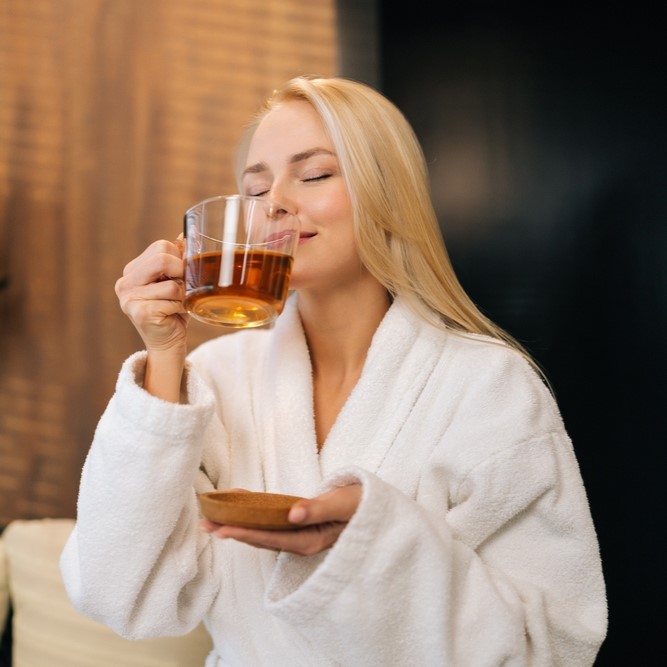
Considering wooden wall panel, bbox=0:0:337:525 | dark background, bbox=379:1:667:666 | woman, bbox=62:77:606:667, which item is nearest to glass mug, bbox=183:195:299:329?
woman, bbox=62:77:606:667

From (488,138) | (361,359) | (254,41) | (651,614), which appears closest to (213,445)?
(361,359)

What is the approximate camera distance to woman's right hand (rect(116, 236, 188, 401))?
38.8 inches

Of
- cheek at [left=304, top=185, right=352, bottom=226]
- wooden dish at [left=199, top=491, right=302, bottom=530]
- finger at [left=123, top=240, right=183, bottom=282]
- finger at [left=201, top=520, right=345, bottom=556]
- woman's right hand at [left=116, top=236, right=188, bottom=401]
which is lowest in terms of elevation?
finger at [left=201, top=520, right=345, bottom=556]

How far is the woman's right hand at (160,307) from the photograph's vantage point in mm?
984

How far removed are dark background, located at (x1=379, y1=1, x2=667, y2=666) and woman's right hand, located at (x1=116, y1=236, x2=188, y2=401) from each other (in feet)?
2.72

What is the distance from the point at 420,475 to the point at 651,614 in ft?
1.91

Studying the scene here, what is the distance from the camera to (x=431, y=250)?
1240mm

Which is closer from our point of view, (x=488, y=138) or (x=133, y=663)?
(x=133, y=663)

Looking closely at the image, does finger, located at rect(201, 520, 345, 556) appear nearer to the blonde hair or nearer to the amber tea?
the amber tea

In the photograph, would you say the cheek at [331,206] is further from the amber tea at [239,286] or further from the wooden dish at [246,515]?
the wooden dish at [246,515]

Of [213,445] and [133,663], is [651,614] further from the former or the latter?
[133,663]

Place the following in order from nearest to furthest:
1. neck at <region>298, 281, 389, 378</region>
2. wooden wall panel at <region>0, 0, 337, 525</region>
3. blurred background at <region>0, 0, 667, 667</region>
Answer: neck at <region>298, 281, 389, 378</region> → blurred background at <region>0, 0, 667, 667</region> → wooden wall panel at <region>0, 0, 337, 525</region>

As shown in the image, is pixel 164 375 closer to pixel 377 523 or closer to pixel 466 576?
pixel 377 523

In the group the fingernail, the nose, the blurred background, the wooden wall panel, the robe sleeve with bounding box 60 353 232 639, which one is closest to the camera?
the fingernail
